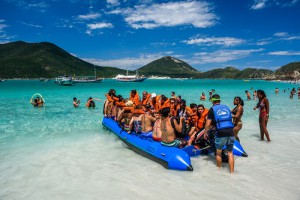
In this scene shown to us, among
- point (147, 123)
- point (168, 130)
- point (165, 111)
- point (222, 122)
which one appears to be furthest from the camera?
point (147, 123)

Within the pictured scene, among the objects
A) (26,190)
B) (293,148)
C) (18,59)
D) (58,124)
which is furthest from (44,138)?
(18,59)

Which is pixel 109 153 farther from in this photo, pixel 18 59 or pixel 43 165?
pixel 18 59

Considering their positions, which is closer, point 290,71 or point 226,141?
point 226,141

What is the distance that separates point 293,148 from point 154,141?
17.0 ft

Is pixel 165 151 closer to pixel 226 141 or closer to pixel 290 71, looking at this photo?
pixel 226 141

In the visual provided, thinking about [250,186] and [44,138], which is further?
[44,138]

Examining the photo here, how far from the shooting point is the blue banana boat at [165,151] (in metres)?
6.78

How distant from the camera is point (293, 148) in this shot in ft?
29.0

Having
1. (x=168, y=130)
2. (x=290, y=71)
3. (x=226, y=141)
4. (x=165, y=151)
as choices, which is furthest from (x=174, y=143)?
(x=290, y=71)

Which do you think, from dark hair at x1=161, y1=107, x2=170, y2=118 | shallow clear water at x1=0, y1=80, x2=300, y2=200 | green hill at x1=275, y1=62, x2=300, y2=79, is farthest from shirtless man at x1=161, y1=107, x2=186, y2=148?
green hill at x1=275, y1=62, x2=300, y2=79

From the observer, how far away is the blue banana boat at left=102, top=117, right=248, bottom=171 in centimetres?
678

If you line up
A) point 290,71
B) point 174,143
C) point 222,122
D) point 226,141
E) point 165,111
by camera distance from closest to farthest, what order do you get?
point 222,122 < point 226,141 < point 165,111 < point 174,143 < point 290,71

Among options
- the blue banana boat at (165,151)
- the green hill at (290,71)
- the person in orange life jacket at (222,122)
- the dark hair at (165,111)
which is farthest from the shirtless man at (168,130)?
the green hill at (290,71)

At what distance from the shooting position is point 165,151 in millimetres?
7113
